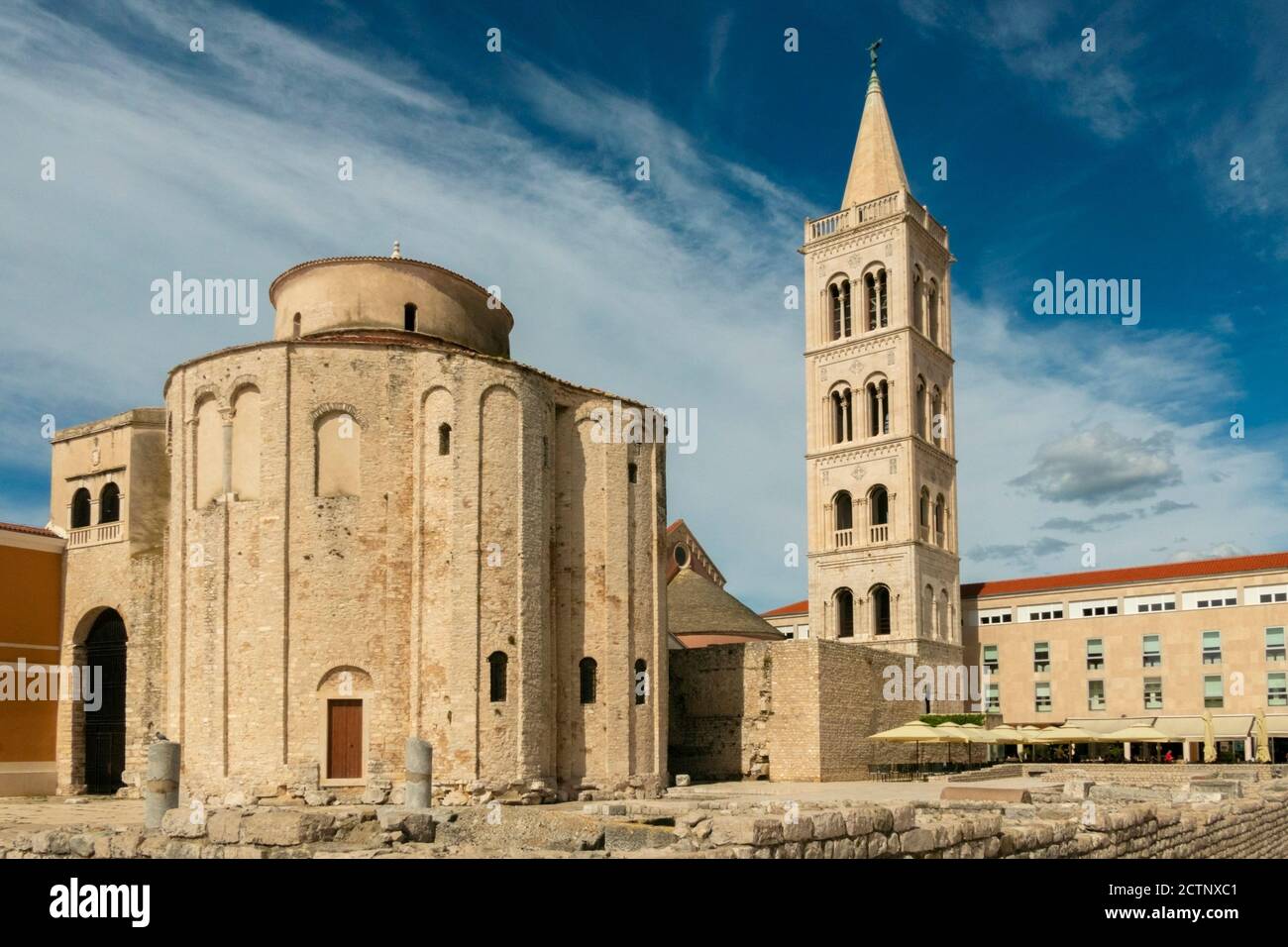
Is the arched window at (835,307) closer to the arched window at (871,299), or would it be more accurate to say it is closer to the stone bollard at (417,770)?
the arched window at (871,299)

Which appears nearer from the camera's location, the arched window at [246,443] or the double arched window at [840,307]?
the arched window at [246,443]

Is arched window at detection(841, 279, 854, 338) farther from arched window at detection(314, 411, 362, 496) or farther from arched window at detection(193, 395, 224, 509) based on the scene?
arched window at detection(193, 395, 224, 509)

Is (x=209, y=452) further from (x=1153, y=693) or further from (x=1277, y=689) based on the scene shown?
(x=1277, y=689)

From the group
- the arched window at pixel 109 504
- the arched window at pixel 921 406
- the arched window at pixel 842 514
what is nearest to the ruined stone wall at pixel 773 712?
the arched window at pixel 842 514

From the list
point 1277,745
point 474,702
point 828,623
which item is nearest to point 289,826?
point 474,702

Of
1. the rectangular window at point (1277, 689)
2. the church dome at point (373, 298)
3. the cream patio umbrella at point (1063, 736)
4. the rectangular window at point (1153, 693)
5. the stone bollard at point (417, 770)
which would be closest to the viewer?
the stone bollard at point (417, 770)

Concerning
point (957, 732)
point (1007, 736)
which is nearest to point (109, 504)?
point (957, 732)

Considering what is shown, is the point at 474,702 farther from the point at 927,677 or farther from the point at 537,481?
the point at 927,677

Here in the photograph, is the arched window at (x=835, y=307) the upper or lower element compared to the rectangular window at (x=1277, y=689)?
upper

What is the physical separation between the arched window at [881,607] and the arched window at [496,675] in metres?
29.5

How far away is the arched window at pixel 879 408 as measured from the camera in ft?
185

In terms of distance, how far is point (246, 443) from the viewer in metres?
29.2

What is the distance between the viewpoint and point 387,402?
29.3 m

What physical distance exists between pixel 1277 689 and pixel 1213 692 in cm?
289
